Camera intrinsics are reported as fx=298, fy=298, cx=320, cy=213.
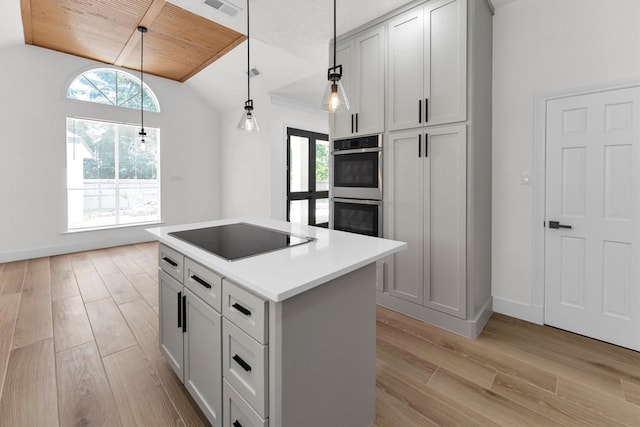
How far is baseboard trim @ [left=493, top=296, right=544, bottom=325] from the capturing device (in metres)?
2.63

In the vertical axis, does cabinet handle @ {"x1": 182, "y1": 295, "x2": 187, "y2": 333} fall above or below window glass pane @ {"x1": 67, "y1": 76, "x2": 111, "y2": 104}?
below

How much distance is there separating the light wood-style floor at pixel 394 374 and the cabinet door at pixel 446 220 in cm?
33

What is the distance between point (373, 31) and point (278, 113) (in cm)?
282

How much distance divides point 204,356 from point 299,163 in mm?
4783

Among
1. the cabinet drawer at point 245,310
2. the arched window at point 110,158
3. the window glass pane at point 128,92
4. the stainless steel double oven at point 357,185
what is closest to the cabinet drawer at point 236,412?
the cabinet drawer at point 245,310

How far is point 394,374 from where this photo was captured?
1.97 metres

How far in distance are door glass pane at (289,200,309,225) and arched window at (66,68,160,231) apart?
268 cm

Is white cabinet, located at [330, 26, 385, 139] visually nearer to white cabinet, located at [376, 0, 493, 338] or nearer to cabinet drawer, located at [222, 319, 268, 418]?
white cabinet, located at [376, 0, 493, 338]

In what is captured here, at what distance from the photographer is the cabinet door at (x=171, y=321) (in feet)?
5.69

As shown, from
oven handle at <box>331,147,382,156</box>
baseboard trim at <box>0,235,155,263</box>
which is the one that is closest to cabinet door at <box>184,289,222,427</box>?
oven handle at <box>331,147,382,156</box>

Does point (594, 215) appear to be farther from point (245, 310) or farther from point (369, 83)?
point (245, 310)

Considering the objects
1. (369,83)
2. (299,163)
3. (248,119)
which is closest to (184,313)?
(248,119)

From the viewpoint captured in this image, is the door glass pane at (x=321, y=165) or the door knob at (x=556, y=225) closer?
the door knob at (x=556, y=225)

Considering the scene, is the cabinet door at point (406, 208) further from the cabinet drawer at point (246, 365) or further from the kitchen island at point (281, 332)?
the cabinet drawer at point (246, 365)
